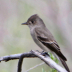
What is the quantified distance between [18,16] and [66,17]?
53.7 inches

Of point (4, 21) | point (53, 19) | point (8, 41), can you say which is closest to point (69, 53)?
point (53, 19)

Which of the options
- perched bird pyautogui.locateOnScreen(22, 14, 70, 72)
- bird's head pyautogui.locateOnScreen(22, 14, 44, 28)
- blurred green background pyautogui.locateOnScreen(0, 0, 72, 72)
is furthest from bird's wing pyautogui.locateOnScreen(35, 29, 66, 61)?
blurred green background pyautogui.locateOnScreen(0, 0, 72, 72)

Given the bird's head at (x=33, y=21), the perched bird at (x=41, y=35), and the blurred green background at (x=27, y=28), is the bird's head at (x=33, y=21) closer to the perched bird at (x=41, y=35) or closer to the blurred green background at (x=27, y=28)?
the perched bird at (x=41, y=35)

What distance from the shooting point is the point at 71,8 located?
6148 millimetres

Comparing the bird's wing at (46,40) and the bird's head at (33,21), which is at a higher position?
the bird's head at (33,21)

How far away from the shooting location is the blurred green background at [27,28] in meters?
5.47

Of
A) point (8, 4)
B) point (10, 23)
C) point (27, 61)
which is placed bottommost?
point (27, 61)

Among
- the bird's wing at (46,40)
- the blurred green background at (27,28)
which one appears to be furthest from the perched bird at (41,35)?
the blurred green background at (27,28)

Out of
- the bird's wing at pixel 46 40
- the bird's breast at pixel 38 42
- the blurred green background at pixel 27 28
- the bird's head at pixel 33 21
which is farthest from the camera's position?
the blurred green background at pixel 27 28

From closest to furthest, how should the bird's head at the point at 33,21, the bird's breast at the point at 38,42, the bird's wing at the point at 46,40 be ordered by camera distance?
the bird's wing at the point at 46,40 → the bird's breast at the point at 38,42 → the bird's head at the point at 33,21

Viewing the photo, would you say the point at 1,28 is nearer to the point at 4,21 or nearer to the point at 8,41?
the point at 4,21

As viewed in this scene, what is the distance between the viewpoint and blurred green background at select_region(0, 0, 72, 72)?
17.9ft

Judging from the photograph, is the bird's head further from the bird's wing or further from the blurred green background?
the blurred green background

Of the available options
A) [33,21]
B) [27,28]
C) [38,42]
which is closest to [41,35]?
[38,42]
